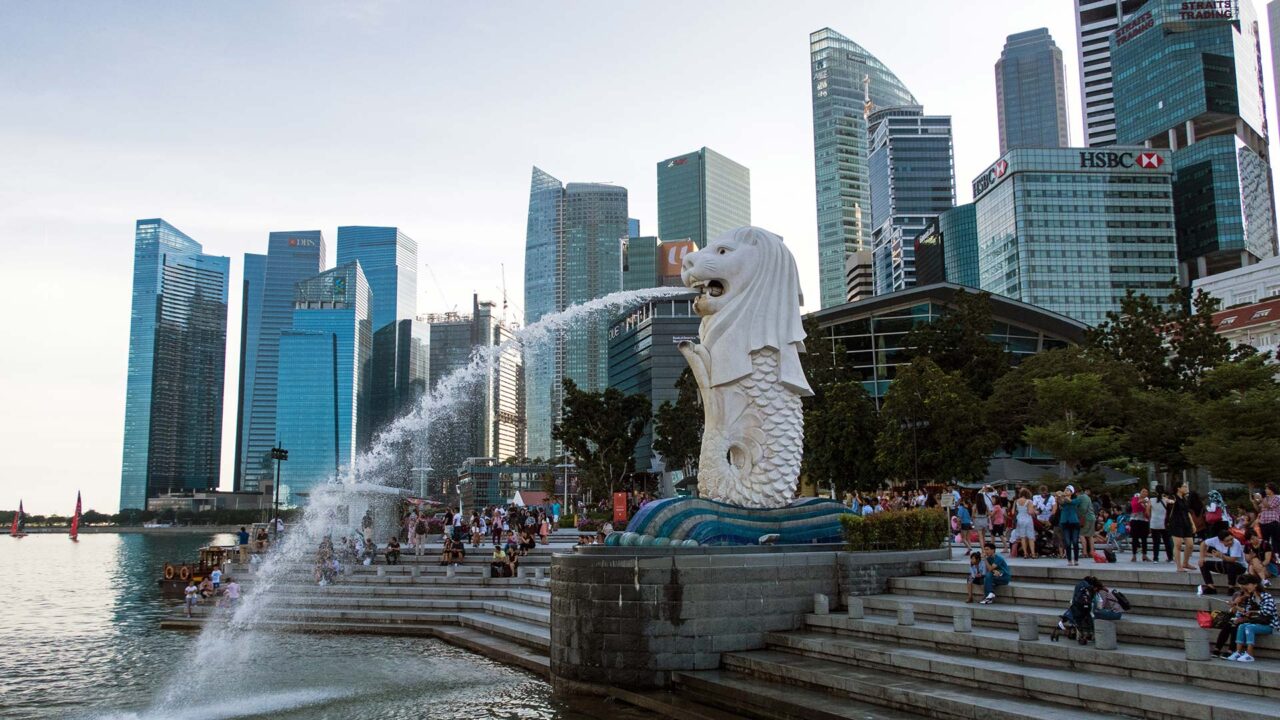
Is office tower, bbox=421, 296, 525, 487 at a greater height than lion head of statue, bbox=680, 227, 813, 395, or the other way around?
office tower, bbox=421, 296, 525, 487

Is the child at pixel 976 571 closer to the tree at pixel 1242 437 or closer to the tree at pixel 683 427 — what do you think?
the tree at pixel 1242 437

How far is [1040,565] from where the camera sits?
15883 millimetres

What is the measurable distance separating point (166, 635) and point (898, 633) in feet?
63.7

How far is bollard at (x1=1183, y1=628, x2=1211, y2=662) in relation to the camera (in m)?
10.5

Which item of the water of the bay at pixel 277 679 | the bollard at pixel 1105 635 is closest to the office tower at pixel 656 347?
the water of the bay at pixel 277 679

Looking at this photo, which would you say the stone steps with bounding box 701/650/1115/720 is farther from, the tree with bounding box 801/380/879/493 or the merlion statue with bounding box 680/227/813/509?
the tree with bounding box 801/380/879/493

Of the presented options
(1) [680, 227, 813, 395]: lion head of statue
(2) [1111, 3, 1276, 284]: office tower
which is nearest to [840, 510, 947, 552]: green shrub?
(1) [680, 227, 813, 395]: lion head of statue

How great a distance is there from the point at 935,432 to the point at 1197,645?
2942cm

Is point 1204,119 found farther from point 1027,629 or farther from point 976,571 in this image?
point 1027,629

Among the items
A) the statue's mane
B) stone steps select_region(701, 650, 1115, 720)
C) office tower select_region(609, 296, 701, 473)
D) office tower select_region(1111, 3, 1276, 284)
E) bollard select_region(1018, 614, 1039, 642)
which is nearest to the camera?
stone steps select_region(701, 650, 1115, 720)

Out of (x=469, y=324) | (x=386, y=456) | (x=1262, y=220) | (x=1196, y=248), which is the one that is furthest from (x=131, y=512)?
(x=1262, y=220)

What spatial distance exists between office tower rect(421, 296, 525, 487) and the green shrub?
356ft

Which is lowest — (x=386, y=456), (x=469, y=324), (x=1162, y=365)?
(x=386, y=456)

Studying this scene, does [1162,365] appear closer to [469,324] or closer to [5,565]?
[5,565]
